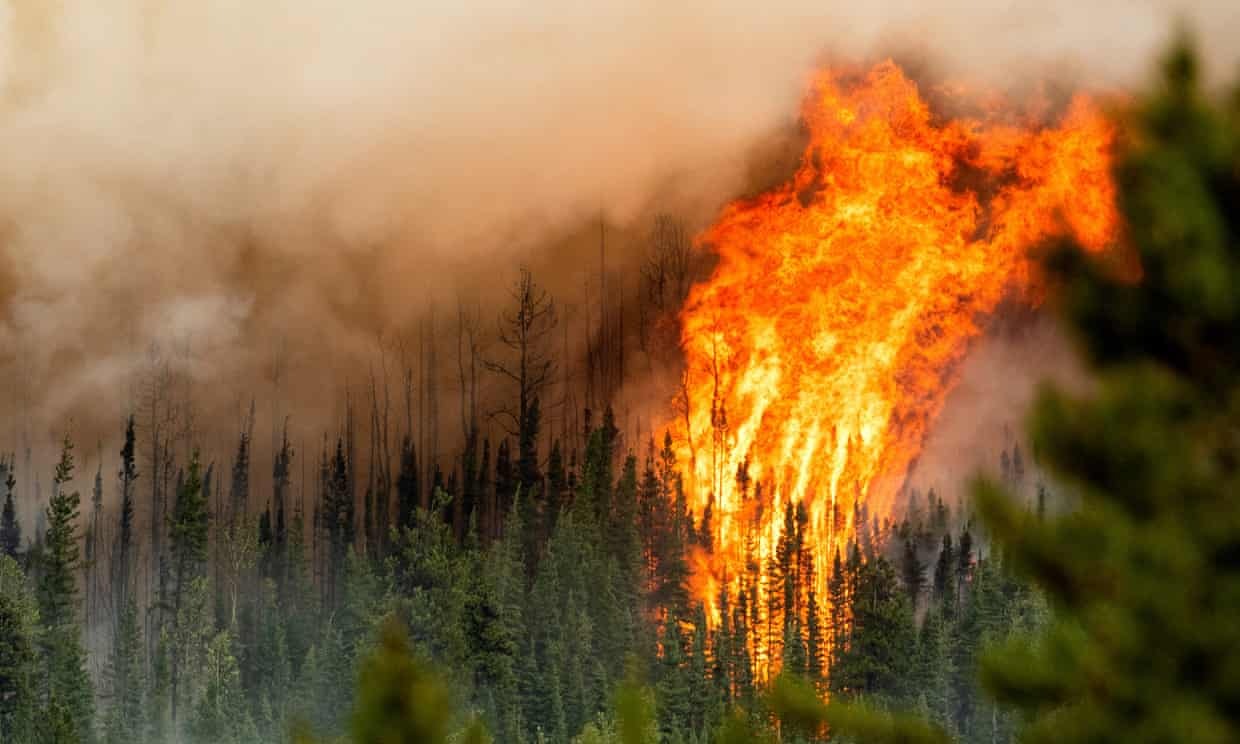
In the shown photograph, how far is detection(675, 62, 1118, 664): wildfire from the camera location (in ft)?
570

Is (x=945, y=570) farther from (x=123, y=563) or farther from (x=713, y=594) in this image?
(x=123, y=563)

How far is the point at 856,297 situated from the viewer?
591ft

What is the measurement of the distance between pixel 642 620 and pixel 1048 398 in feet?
456

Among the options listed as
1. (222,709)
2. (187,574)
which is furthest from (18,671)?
(187,574)

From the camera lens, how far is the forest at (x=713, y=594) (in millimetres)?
14727

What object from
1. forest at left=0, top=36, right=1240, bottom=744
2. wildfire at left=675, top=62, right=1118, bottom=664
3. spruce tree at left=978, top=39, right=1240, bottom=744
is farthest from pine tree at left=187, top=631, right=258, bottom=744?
spruce tree at left=978, top=39, right=1240, bottom=744

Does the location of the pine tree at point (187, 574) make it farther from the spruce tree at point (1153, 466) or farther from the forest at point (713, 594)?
the spruce tree at point (1153, 466)

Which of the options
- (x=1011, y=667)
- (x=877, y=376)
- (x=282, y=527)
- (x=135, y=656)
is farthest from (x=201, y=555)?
(x=1011, y=667)

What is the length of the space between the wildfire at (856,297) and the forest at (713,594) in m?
5.36

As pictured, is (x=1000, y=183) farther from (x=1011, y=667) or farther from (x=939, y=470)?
(x=1011, y=667)

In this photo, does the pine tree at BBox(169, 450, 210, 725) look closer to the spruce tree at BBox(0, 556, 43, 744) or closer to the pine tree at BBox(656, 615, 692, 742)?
the spruce tree at BBox(0, 556, 43, 744)

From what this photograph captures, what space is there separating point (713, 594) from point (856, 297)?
126 ft

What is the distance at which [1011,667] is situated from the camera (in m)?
16.4

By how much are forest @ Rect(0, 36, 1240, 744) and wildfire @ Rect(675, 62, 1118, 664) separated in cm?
536
